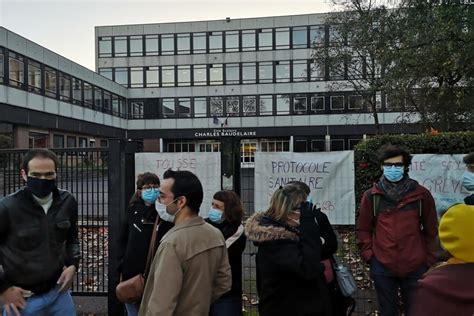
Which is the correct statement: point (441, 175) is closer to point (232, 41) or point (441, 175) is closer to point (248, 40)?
point (248, 40)

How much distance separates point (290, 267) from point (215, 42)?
5168 centimetres

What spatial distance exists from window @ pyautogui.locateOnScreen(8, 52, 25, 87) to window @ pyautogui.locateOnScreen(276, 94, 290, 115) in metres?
27.8

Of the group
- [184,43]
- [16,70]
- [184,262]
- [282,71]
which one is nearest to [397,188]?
[184,262]

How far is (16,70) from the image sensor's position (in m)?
31.9

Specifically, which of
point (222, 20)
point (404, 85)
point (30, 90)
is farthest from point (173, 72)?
point (404, 85)

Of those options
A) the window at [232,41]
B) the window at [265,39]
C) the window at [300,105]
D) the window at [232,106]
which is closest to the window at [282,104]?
the window at [300,105]

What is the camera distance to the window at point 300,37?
165 ft

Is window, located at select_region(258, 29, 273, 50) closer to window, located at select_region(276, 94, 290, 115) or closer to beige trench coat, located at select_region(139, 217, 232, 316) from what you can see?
window, located at select_region(276, 94, 290, 115)

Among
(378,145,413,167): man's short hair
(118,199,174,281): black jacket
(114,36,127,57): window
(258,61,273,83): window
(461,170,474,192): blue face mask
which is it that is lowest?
(118,199,174,281): black jacket

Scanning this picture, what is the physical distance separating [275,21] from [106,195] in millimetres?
48780

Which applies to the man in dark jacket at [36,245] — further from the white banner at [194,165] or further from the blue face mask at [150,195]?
the white banner at [194,165]

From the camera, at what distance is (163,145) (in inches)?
2083

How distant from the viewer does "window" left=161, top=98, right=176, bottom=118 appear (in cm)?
5256

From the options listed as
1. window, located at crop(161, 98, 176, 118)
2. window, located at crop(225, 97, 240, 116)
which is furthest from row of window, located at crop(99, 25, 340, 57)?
window, located at crop(225, 97, 240, 116)
